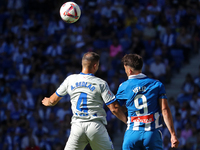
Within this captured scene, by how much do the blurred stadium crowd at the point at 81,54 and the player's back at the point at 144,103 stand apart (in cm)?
614

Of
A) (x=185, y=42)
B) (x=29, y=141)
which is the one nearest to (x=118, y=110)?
(x=29, y=141)

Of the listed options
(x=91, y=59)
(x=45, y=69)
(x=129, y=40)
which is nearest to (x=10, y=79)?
(x=45, y=69)

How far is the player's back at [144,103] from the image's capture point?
4742 millimetres

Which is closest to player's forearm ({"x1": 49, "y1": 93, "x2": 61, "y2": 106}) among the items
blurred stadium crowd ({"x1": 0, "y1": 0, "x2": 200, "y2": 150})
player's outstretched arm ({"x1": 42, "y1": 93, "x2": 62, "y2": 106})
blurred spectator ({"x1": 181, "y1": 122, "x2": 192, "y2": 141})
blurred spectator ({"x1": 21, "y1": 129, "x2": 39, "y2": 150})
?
player's outstretched arm ({"x1": 42, "y1": 93, "x2": 62, "y2": 106})

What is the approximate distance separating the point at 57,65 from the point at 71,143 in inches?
357

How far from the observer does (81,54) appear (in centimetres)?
1422

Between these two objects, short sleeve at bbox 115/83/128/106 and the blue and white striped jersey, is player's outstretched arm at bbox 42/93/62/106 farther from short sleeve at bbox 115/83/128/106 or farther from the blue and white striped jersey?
the blue and white striped jersey

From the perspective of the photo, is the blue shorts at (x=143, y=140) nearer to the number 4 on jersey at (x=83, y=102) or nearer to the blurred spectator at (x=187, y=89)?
the number 4 on jersey at (x=83, y=102)

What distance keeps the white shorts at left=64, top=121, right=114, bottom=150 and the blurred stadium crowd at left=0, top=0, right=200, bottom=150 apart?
5746 mm

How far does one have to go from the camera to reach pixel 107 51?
549 inches

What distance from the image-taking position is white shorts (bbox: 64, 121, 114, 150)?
17.2ft

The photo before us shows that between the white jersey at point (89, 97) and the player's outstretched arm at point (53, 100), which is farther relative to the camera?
the player's outstretched arm at point (53, 100)

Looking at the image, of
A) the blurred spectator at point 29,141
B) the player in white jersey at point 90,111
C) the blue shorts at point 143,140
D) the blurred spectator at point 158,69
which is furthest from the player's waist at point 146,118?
the blurred spectator at point 158,69

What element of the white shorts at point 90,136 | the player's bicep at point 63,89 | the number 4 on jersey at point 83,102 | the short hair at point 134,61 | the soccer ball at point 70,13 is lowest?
the white shorts at point 90,136
